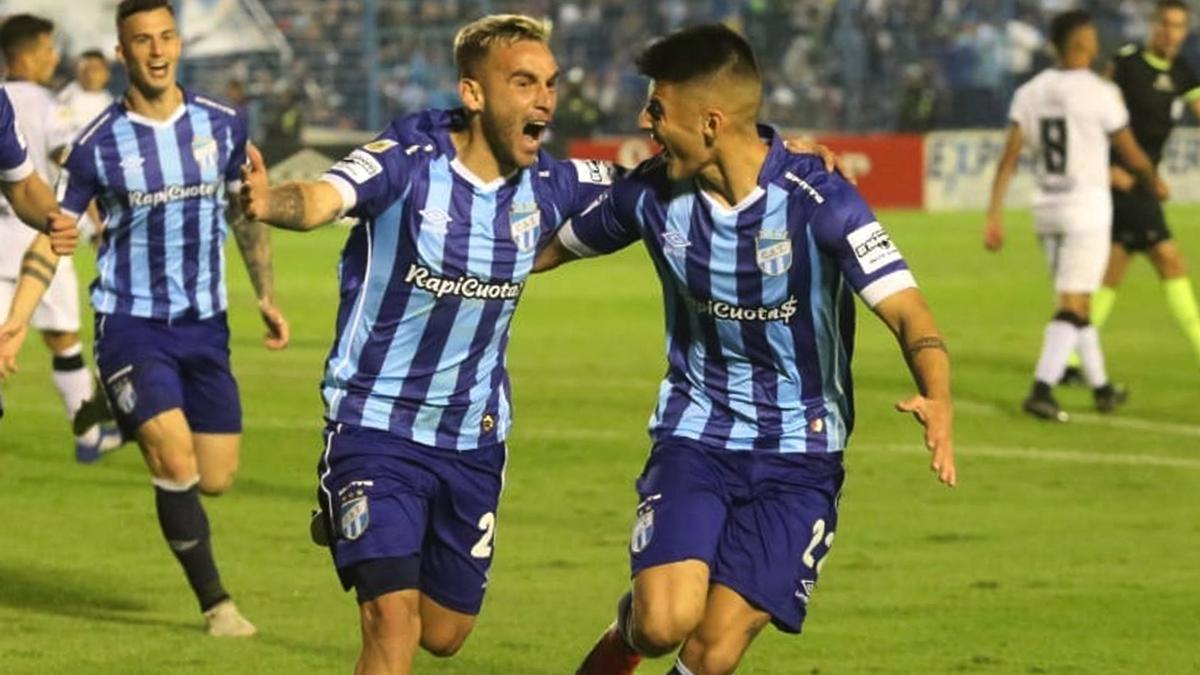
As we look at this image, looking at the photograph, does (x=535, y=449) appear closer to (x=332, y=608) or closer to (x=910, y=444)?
(x=910, y=444)

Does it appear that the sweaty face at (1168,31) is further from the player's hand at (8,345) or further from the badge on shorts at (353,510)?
the badge on shorts at (353,510)

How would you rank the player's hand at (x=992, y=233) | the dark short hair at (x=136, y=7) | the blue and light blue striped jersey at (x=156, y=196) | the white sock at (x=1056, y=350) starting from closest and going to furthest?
the dark short hair at (x=136, y=7) < the blue and light blue striped jersey at (x=156, y=196) < the white sock at (x=1056, y=350) < the player's hand at (x=992, y=233)

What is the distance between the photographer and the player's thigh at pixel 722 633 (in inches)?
266

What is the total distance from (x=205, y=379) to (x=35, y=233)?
4522 mm

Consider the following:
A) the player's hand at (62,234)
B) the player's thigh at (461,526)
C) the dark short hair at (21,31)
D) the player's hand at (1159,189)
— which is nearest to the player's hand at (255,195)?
the player's thigh at (461,526)

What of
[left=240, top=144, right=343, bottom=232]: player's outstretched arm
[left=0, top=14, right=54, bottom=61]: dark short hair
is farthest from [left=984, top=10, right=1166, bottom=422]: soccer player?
[left=240, top=144, right=343, bottom=232]: player's outstretched arm

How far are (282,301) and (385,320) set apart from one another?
17.7m

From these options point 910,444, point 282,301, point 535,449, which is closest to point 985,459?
point 910,444

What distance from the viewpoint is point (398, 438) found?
277 inches

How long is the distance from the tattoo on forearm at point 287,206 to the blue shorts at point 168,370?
3.01m

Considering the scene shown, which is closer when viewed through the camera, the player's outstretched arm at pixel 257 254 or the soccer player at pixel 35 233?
the player's outstretched arm at pixel 257 254

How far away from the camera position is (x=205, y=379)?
977 cm

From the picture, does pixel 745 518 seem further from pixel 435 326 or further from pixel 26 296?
pixel 26 296

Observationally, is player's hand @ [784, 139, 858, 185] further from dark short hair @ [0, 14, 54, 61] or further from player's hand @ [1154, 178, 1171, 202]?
player's hand @ [1154, 178, 1171, 202]
